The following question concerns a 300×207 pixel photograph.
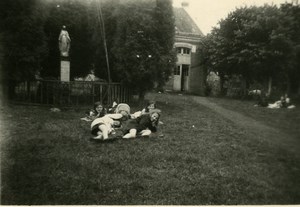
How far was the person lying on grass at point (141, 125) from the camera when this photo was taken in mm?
6457

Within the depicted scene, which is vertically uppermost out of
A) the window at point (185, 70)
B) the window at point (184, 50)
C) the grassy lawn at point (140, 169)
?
the window at point (184, 50)

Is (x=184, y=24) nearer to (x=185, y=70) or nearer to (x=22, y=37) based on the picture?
(x=185, y=70)

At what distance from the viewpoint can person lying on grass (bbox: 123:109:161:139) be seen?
6.46 m

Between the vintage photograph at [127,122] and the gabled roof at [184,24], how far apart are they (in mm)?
7442

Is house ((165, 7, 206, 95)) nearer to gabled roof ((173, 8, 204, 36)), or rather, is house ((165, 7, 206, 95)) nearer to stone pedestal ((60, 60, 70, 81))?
gabled roof ((173, 8, 204, 36))

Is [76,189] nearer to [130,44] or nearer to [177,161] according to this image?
[177,161]

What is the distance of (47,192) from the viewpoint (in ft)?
12.2

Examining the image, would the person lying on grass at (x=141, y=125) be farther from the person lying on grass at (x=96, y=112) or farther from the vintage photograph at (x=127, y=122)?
the person lying on grass at (x=96, y=112)

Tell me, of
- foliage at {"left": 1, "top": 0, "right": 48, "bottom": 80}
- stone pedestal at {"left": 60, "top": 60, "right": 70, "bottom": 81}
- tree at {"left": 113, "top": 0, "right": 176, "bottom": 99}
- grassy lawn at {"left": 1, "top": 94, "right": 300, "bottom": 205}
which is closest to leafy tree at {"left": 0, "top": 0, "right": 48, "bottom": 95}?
foliage at {"left": 1, "top": 0, "right": 48, "bottom": 80}

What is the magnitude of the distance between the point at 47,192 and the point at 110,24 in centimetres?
913

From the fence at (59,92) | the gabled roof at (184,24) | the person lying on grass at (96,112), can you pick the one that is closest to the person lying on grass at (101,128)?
the person lying on grass at (96,112)

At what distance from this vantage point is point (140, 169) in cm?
460

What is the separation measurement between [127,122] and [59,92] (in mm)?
4137

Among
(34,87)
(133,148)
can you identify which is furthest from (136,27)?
(133,148)
